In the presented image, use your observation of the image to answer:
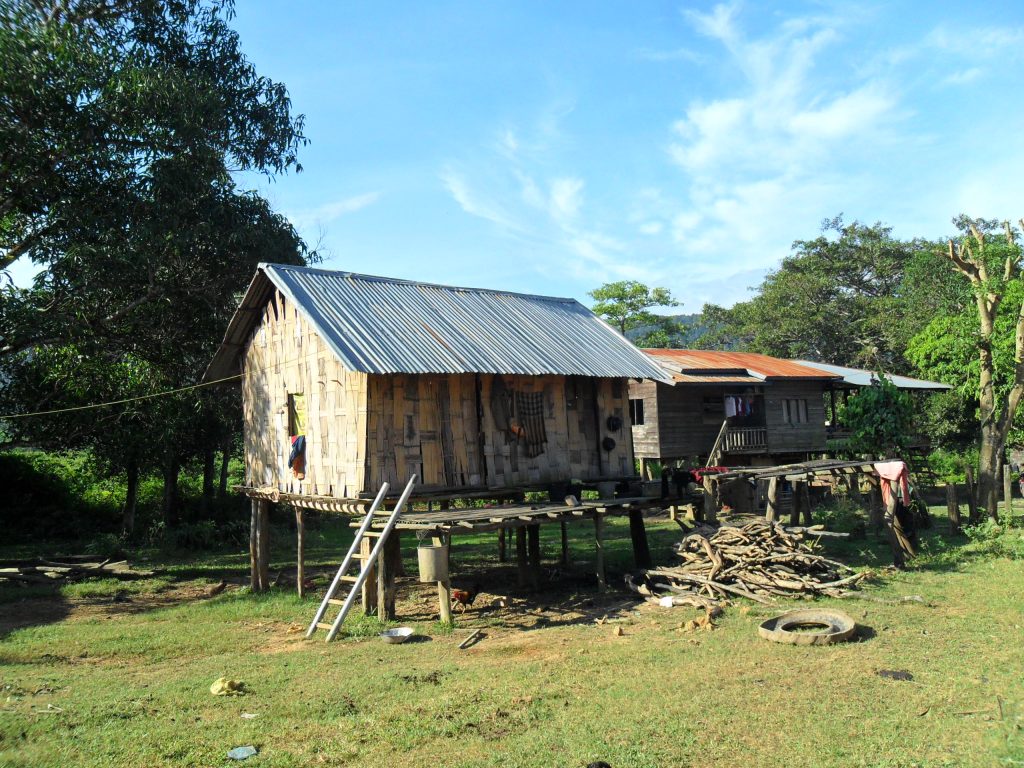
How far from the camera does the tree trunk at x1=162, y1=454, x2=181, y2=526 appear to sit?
2512 cm

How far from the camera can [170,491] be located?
2562 centimetres

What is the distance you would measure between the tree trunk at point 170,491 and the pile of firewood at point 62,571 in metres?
5.97

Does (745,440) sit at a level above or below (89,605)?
above

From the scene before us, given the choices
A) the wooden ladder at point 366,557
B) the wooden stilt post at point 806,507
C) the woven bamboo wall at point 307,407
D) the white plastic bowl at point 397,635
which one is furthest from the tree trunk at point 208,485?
the wooden stilt post at point 806,507

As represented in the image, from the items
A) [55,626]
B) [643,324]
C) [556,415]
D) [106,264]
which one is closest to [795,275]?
[643,324]

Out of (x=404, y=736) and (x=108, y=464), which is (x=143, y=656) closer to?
(x=404, y=736)

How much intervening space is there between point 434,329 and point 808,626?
8.17m

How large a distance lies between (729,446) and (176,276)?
19.8 m

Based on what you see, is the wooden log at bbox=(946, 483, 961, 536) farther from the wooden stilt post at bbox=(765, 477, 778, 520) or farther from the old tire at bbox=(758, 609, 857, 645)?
the old tire at bbox=(758, 609, 857, 645)

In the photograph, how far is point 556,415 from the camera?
51.5 feet

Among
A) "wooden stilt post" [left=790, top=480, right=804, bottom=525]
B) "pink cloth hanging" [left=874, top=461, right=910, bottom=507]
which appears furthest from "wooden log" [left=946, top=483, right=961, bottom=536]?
"pink cloth hanging" [left=874, top=461, right=910, bottom=507]

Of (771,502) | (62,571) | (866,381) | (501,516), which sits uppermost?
(866,381)

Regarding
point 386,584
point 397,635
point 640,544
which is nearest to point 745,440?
point 640,544

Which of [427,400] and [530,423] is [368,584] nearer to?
[427,400]
